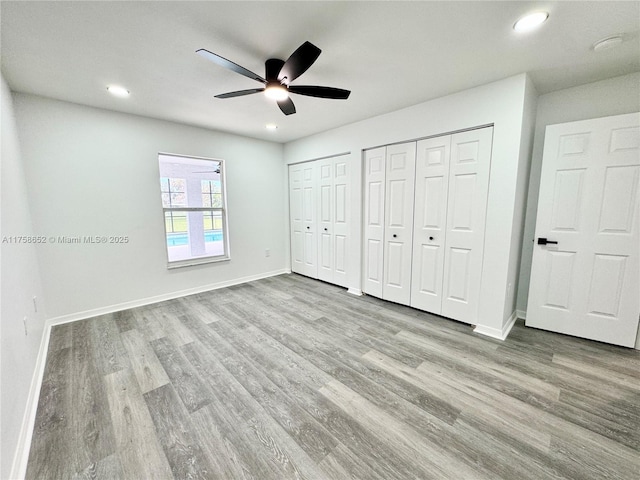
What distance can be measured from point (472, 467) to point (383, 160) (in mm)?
2933

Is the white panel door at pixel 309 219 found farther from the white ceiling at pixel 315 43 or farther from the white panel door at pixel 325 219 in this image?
the white ceiling at pixel 315 43

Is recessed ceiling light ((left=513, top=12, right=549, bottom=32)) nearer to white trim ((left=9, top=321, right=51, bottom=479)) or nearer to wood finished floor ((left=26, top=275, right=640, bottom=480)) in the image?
wood finished floor ((left=26, top=275, right=640, bottom=480))

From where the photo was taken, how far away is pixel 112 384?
1830 millimetres

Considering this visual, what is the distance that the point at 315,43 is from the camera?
178 cm

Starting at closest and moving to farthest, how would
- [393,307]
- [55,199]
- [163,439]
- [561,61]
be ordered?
1. [163,439]
2. [561,61]
3. [55,199]
4. [393,307]

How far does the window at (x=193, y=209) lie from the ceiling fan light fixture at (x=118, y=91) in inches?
34.5

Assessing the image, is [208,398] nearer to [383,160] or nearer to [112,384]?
[112,384]

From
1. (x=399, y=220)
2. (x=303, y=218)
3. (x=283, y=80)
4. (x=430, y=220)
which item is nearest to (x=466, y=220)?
(x=430, y=220)

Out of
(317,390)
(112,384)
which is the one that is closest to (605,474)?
(317,390)

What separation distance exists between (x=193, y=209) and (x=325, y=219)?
2.05 meters

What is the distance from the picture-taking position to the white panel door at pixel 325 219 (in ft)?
13.0

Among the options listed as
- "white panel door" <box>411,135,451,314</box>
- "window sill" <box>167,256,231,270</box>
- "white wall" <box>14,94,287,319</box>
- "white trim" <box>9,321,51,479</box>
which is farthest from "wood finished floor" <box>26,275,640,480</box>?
"window sill" <box>167,256,231,270</box>

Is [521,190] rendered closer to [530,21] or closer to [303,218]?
[530,21]

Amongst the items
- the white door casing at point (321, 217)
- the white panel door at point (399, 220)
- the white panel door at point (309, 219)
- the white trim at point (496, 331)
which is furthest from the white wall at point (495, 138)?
the white panel door at point (309, 219)
